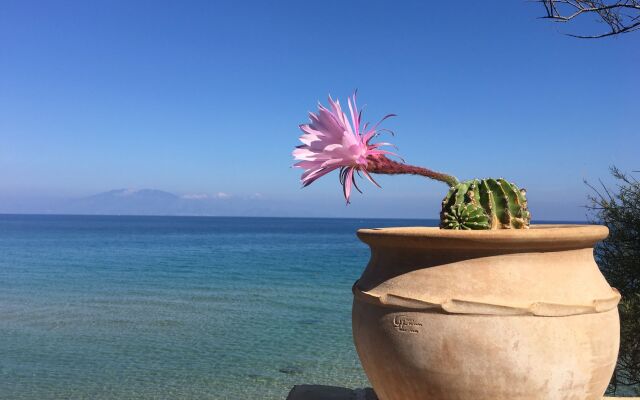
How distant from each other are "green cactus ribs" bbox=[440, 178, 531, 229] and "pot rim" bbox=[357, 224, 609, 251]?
0.33 metres

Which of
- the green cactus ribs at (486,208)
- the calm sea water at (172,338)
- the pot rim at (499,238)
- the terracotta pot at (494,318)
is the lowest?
the calm sea water at (172,338)

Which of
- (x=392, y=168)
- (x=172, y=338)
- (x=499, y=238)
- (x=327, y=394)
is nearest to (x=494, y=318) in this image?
(x=499, y=238)

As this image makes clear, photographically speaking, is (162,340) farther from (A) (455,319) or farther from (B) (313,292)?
(A) (455,319)

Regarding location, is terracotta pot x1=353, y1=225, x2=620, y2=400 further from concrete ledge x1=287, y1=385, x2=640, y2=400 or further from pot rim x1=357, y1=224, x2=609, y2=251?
concrete ledge x1=287, y1=385, x2=640, y2=400

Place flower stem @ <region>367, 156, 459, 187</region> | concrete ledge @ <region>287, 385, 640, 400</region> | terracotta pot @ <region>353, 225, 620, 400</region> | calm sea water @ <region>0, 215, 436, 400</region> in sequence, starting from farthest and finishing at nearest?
calm sea water @ <region>0, 215, 436, 400</region>, concrete ledge @ <region>287, 385, 640, 400</region>, flower stem @ <region>367, 156, 459, 187</region>, terracotta pot @ <region>353, 225, 620, 400</region>

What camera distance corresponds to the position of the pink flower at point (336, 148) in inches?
93.8

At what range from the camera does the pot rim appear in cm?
205

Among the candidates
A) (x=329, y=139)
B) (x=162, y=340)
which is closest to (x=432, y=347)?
(x=329, y=139)

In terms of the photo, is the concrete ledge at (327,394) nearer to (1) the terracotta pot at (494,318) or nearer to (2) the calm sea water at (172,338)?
(1) the terracotta pot at (494,318)

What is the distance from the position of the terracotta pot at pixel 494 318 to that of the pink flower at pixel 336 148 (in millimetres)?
340

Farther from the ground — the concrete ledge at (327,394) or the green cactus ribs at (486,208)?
the green cactus ribs at (486,208)

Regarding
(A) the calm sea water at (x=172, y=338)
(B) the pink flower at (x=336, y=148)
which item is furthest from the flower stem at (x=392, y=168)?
(A) the calm sea water at (x=172, y=338)

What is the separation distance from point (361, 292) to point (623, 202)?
3.49 m

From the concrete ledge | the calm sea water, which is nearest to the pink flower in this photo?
the concrete ledge
